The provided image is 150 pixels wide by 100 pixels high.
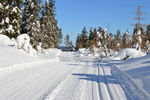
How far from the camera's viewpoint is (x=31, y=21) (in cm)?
2969

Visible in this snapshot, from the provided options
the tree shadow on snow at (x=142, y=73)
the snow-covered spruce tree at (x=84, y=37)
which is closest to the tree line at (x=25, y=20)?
the tree shadow on snow at (x=142, y=73)

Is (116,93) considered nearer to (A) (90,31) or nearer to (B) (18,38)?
(B) (18,38)

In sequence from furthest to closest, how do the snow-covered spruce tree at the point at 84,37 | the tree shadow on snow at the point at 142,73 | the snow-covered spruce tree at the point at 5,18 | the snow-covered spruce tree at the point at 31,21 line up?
1. the snow-covered spruce tree at the point at 84,37
2. the snow-covered spruce tree at the point at 31,21
3. the snow-covered spruce tree at the point at 5,18
4. the tree shadow on snow at the point at 142,73

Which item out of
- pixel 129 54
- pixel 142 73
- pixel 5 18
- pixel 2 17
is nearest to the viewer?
pixel 142 73

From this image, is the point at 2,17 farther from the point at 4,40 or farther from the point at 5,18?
the point at 4,40

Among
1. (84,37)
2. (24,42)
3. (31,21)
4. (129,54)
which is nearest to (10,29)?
(24,42)

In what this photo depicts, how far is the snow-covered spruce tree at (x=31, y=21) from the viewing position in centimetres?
2952

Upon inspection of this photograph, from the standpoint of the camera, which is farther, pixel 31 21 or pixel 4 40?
pixel 31 21

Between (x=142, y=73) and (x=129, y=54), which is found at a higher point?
(x=129, y=54)

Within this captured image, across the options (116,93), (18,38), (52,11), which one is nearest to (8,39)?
(18,38)

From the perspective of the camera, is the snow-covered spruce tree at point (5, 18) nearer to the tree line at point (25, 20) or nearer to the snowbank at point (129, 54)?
the tree line at point (25, 20)

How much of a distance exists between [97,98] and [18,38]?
20.6m

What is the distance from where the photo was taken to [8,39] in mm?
23875

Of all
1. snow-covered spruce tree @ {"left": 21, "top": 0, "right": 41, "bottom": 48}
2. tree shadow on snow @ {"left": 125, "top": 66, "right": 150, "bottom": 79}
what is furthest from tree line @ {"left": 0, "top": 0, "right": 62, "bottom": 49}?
tree shadow on snow @ {"left": 125, "top": 66, "right": 150, "bottom": 79}
